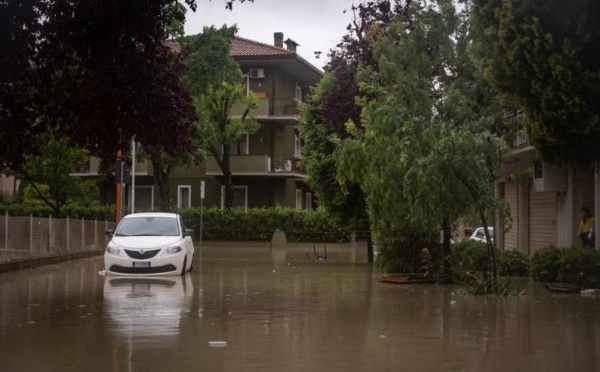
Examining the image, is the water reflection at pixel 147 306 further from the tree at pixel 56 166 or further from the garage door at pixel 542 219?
the tree at pixel 56 166

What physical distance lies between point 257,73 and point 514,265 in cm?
3504

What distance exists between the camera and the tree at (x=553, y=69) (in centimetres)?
1306

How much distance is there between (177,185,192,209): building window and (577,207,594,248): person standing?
1443 inches

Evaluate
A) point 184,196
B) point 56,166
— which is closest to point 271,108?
point 184,196

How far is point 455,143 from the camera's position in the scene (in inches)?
672

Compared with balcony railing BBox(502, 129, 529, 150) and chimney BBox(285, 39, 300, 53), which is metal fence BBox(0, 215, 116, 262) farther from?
chimney BBox(285, 39, 300, 53)

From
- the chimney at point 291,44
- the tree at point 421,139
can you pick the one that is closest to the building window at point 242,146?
the chimney at point 291,44

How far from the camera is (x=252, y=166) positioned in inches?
2140

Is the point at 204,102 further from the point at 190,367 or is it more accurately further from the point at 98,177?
the point at 190,367

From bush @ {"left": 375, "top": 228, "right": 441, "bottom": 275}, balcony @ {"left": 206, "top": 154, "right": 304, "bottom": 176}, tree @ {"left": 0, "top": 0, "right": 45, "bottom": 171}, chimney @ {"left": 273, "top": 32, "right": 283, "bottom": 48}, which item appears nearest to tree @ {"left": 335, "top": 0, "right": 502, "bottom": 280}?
bush @ {"left": 375, "top": 228, "right": 441, "bottom": 275}

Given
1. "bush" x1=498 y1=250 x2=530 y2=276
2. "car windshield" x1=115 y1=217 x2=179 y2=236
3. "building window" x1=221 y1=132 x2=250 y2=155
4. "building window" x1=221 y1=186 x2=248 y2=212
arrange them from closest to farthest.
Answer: "bush" x1=498 y1=250 x2=530 y2=276 → "car windshield" x1=115 y1=217 x2=179 y2=236 → "building window" x1=221 y1=132 x2=250 y2=155 → "building window" x1=221 y1=186 x2=248 y2=212

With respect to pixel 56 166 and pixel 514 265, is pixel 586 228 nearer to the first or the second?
pixel 514 265

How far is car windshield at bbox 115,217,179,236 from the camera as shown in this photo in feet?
76.6

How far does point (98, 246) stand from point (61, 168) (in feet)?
22.2
